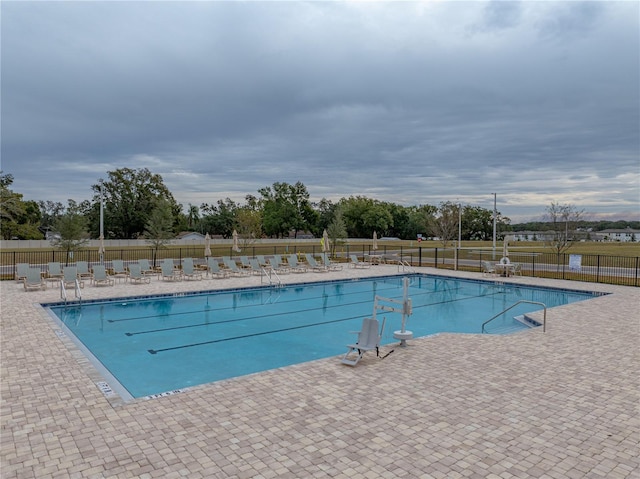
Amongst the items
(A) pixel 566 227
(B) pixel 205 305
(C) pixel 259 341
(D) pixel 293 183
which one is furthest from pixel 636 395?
(D) pixel 293 183

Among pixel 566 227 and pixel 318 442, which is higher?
pixel 566 227

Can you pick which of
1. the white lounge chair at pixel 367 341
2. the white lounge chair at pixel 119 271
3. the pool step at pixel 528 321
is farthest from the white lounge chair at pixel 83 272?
the pool step at pixel 528 321

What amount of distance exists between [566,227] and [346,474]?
36427mm

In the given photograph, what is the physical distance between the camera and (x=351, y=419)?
501 centimetres

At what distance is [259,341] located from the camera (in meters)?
10.1

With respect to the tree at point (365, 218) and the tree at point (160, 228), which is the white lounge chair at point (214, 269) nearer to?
the tree at point (160, 228)

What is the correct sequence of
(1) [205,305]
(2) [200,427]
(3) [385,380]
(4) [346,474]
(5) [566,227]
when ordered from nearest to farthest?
(4) [346,474] → (2) [200,427] → (3) [385,380] → (1) [205,305] → (5) [566,227]

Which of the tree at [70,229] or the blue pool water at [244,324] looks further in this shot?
the tree at [70,229]

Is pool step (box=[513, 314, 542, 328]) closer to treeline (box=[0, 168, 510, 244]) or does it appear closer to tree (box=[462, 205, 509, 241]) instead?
treeline (box=[0, 168, 510, 244])

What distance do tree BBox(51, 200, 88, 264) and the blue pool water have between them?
9.10 meters

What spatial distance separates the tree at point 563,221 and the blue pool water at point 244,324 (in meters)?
19.5

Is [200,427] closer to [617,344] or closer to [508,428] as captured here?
[508,428]

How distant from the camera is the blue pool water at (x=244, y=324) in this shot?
8.28 meters

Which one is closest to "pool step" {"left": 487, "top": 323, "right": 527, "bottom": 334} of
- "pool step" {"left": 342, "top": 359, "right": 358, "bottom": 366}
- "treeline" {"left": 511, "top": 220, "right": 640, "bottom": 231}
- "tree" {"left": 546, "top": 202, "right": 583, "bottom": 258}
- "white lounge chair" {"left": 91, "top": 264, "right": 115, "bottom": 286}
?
"pool step" {"left": 342, "top": 359, "right": 358, "bottom": 366}
